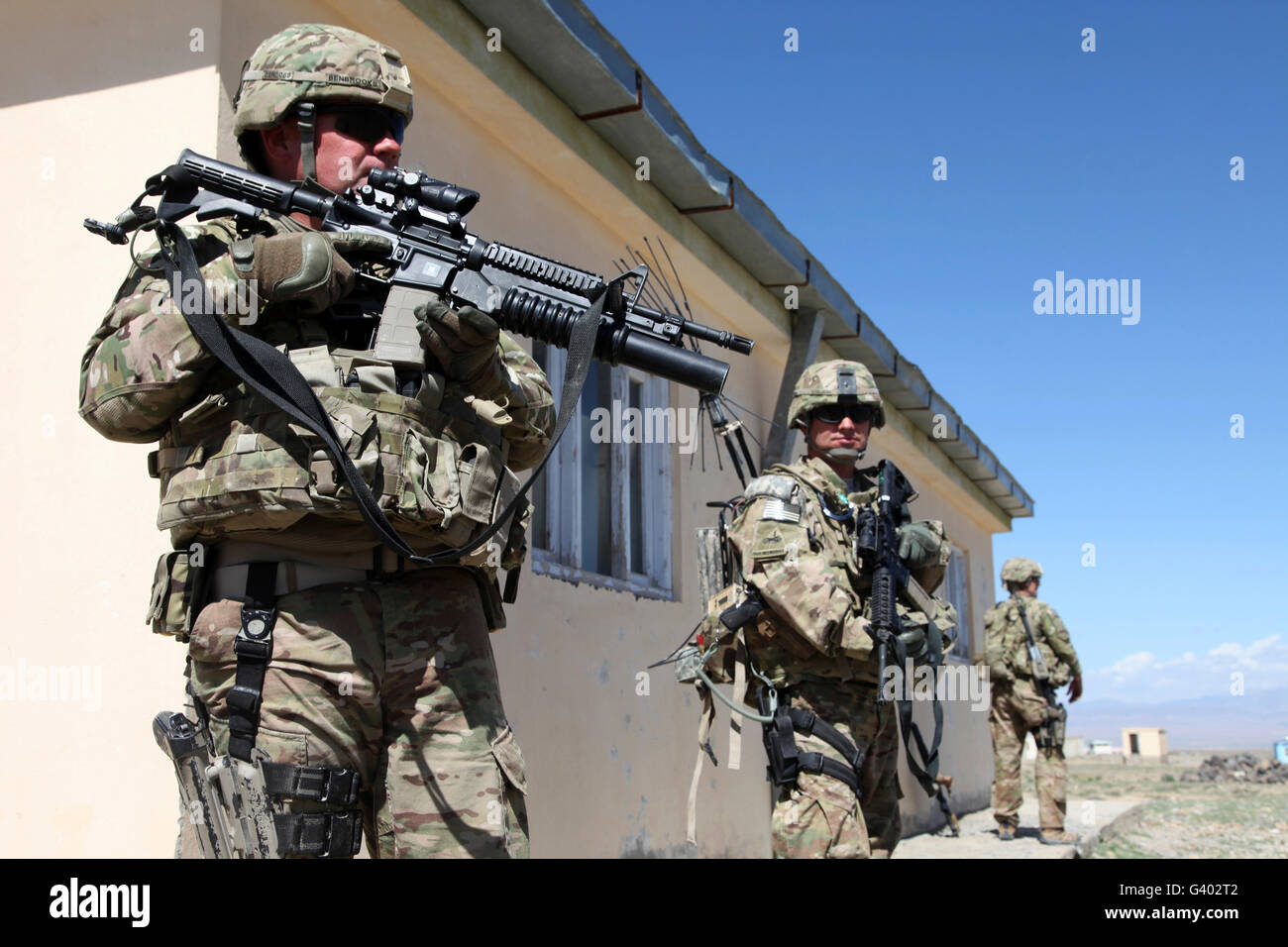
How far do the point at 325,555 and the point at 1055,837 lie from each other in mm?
7432

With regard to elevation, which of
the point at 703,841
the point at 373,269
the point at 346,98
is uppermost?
the point at 346,98

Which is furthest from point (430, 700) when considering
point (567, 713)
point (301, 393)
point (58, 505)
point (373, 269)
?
point (567, 713)

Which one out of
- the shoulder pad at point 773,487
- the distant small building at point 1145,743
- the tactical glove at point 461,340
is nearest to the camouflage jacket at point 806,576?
the shoulder pad at point 773,487

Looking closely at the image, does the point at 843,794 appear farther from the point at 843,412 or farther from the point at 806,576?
the point at 843,412

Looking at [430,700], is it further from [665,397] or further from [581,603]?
[665,397]

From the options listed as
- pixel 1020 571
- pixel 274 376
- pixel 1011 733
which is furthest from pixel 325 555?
pixel 1020 571

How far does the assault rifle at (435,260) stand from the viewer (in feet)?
7.35

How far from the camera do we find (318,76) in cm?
226

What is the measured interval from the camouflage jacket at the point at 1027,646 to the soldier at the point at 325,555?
24.3 ft

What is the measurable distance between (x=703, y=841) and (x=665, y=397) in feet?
8.04

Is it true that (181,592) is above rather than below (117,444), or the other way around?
below

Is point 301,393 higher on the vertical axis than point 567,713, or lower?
higher
